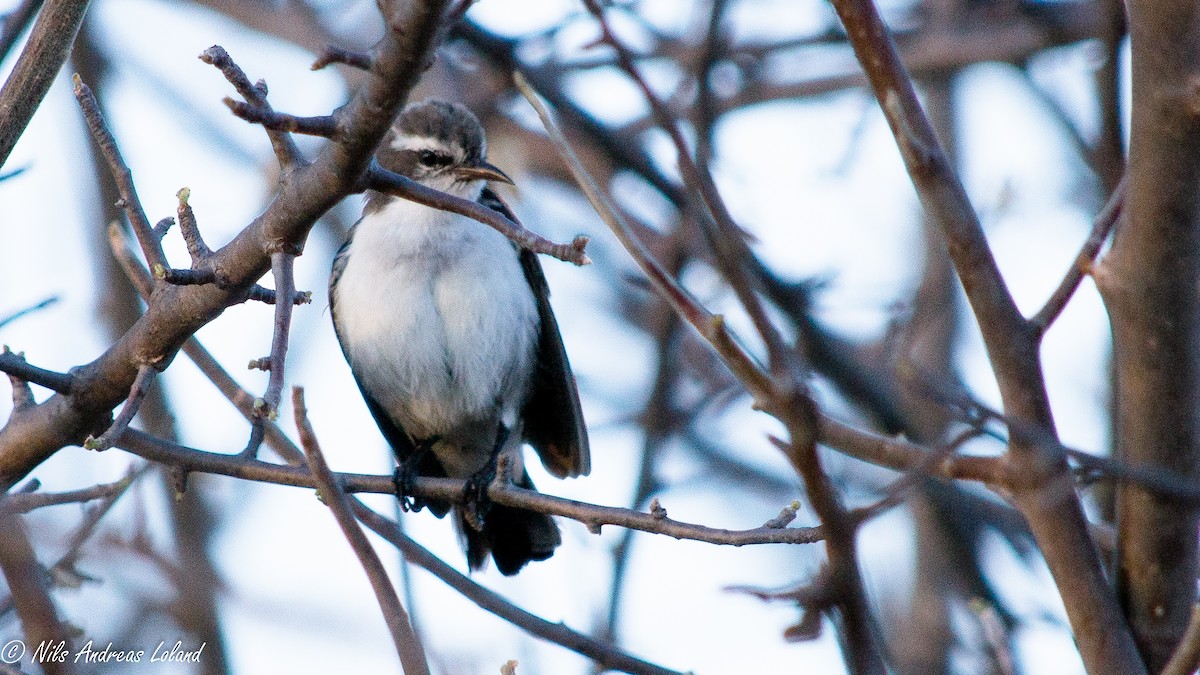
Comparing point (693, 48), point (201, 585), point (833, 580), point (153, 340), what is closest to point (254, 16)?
point (693, 48)

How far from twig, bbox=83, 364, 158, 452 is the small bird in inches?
110

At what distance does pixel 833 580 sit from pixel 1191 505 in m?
1.81

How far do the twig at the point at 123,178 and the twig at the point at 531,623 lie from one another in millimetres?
1089

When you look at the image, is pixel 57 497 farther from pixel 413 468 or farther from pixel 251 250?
pixel 413 468

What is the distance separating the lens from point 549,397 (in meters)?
6.91

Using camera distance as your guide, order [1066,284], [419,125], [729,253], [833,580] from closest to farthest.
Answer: [833,580]
[729,253]
[1066,284]
[419,125]

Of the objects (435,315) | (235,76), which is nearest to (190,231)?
(235,76)

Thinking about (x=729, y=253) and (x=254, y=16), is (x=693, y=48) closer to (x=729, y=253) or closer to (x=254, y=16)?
(x=254, y=16)

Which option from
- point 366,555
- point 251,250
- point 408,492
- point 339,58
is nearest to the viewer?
point 339,58

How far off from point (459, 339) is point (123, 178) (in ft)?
9.83

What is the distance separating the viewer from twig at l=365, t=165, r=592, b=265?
2.90 meters

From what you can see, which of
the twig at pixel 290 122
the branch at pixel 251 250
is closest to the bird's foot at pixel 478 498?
the branch at pixel 251 250

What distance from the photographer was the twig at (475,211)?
2902 millimetres

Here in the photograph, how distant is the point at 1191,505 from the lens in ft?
11.4
